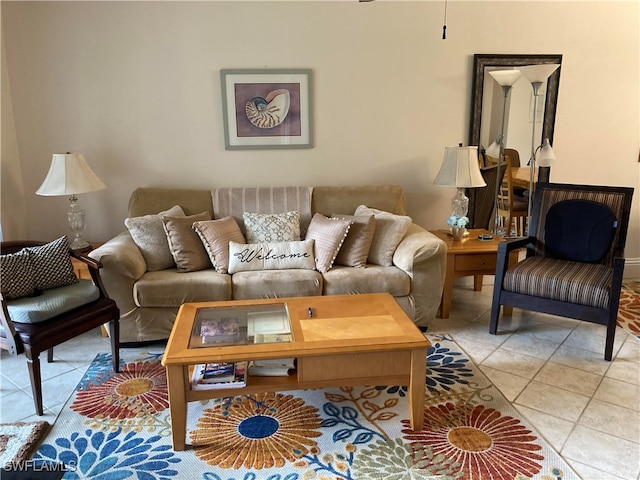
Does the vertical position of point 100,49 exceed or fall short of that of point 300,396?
it exceeds it

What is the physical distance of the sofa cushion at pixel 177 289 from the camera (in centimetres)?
294

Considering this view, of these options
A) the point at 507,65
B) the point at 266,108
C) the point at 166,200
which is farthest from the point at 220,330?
the point at 507,65

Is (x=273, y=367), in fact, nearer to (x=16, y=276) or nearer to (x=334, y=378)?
(x=334, y=378)

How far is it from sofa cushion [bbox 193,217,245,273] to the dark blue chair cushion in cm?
218

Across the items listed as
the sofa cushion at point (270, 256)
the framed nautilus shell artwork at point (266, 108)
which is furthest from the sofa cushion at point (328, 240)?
the framed nautilus shell artwork at point (266, 108)

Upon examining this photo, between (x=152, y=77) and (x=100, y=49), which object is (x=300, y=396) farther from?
(x=100, y=49)

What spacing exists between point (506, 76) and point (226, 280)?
2.63 metres

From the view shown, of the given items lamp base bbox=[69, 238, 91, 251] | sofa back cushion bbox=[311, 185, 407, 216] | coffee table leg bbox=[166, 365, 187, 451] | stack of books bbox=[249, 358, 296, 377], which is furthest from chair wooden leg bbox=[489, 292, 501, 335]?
lamp base bbox=[69, 238, 91, 251]

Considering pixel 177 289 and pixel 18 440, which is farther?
pixel 177 289

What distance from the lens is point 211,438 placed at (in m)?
2.18

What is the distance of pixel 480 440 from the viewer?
2.16 meters

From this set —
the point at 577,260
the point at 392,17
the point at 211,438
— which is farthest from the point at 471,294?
the point at 211,438

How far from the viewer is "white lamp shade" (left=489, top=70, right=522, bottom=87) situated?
3.74m

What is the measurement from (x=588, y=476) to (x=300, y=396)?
1.31 m
